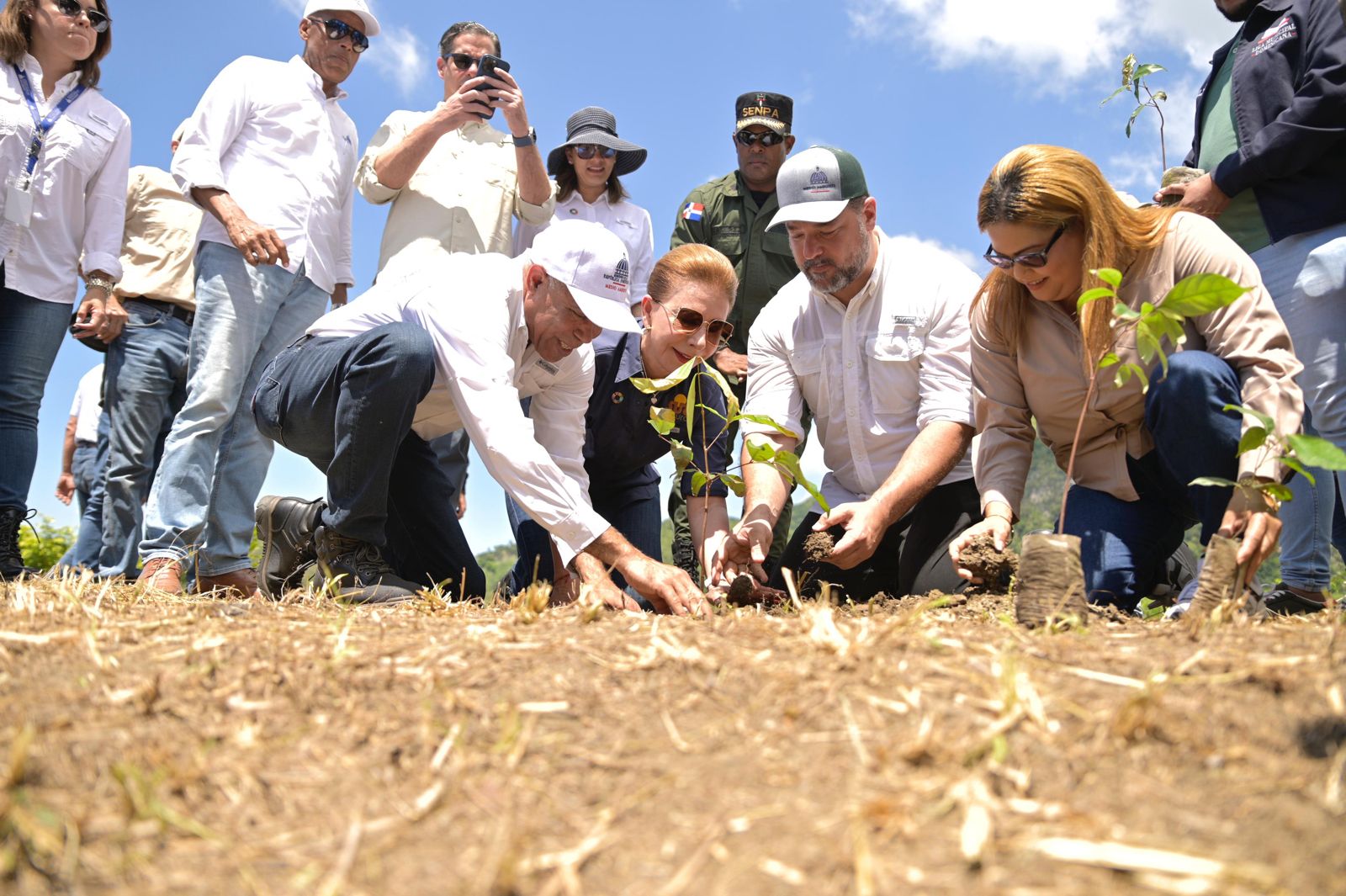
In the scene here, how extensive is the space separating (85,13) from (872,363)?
305 centimetres

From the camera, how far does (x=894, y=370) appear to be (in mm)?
3467

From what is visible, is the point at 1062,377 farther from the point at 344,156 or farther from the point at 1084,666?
the point at 344,156

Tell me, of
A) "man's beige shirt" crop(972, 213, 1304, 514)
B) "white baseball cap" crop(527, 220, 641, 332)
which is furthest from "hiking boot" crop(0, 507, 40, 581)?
"man's beige shirt" crop(972, 213, 1304, 514)

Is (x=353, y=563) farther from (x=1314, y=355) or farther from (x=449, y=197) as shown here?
(x=1314, y=355)

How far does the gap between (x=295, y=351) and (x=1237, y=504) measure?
9.66 ft

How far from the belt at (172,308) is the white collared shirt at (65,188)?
2.03 feet

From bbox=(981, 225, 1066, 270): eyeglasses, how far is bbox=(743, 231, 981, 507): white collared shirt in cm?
67

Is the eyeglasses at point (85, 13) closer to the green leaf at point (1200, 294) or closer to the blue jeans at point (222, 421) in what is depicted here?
the blue jeans at point (222, 421)

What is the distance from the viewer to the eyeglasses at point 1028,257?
2.64 metres

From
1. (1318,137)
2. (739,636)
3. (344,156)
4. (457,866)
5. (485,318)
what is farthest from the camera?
(344,156)

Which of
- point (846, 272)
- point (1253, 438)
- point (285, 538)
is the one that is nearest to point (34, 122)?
point (285, 538)

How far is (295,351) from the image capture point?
11.7ft

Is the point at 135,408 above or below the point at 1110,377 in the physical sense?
below

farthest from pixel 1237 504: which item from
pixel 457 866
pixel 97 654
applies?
pixel 97 654
